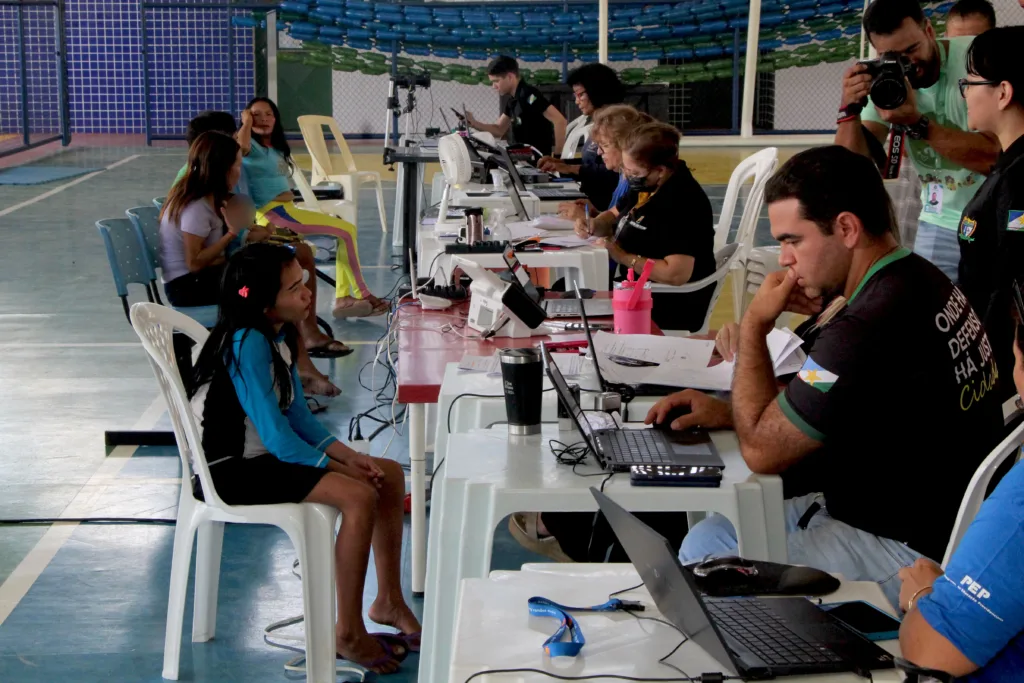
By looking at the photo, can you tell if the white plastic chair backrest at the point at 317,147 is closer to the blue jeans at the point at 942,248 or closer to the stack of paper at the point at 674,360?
the blue jeans at the point at 942,248

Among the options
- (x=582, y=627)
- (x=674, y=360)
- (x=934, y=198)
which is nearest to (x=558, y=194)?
(x=934, y=198)

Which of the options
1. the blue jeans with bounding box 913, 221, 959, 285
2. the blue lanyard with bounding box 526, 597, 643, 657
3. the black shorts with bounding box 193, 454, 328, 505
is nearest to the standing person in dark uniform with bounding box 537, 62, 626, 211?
the blue jeans with bounding box 913, 221, 959, 285

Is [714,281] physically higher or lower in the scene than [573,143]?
lower

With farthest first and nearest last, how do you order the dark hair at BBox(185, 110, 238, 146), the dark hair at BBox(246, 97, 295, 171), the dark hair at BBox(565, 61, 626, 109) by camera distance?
the dark hair at BBox(565, 61, 626, 109) → the dark hair at BBox(246, 97, 295, 171) → the dark hair at BBox(185, 110, 238, 146)

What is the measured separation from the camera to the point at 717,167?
14.7 metres

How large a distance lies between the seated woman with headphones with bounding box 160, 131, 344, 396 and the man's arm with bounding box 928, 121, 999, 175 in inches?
107

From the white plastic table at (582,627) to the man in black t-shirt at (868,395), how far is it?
46cm

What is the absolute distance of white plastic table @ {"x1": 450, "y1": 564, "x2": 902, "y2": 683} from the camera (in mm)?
1538

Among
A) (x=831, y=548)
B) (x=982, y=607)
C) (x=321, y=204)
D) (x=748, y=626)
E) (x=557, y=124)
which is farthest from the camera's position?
(x=557, y=124)

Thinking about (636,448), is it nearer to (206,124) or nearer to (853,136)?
(853,136)

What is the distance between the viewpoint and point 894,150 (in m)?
4.03

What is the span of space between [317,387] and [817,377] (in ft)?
11.4

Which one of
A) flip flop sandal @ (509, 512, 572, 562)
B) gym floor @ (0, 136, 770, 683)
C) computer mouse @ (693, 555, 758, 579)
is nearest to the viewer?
computer mouse @ (693, 555, 758, 579)

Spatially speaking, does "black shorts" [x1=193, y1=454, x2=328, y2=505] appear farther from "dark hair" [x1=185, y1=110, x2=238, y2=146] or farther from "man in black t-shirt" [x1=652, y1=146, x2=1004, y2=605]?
"dark hair" [x1=185, y1=110, x2=238, y2=146]
